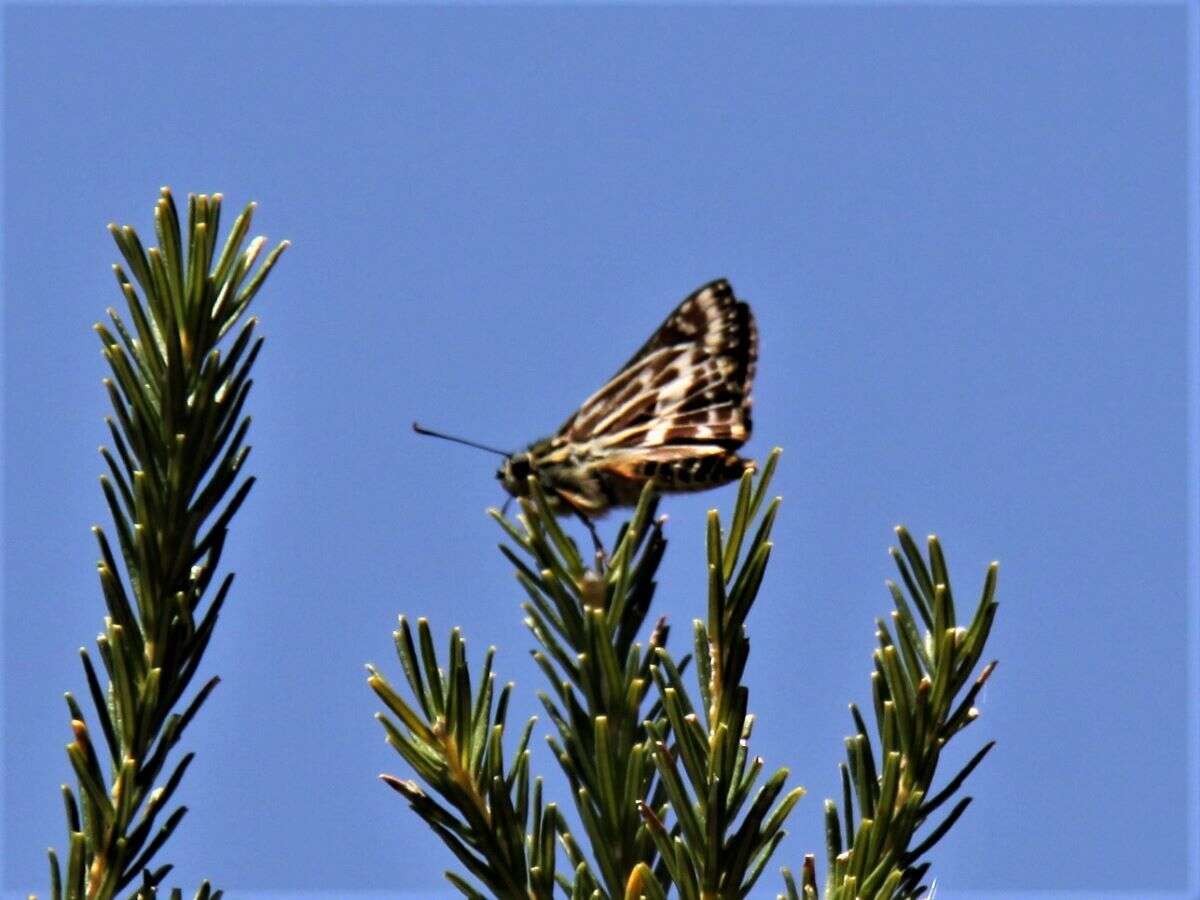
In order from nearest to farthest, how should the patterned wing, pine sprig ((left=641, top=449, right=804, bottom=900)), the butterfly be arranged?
pine sprig ((left=641, top=449, right=804, bottom=900)), the butterfly, the patterned wing

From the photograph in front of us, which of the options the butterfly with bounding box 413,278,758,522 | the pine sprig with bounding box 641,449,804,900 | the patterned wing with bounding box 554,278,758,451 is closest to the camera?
the pine sprig with bounding box 641,449,804,900

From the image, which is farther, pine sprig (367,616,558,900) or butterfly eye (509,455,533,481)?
butterfly eye (509,455,533,481)

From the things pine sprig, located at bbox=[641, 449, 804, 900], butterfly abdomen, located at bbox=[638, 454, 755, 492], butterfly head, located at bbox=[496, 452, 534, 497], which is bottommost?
pine sprig, located at bbox=[641, 449, 804, 900]

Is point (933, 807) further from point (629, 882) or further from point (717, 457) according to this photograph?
point (717, 457)

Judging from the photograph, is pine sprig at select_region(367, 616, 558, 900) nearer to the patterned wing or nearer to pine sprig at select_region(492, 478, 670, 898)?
pine sprig at select_region(492, 478, 670, 898)

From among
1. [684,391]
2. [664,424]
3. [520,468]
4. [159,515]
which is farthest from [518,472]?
[159,515]

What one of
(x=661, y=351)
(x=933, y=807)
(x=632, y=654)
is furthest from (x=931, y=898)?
(x=661, y=351)

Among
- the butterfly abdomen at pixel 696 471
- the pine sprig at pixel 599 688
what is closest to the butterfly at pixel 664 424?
the butterfly abdomen at pixel 696 471

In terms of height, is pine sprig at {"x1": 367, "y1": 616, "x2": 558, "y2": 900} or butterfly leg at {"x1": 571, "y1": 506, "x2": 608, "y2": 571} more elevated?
butterfly leg at {"x1": 571, "y1": 506, "x2": 608, "y2": 571}

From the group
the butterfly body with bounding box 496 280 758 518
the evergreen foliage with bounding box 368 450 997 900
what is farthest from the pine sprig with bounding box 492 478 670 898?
the butterfly body with bounding box 496 280 758 518
